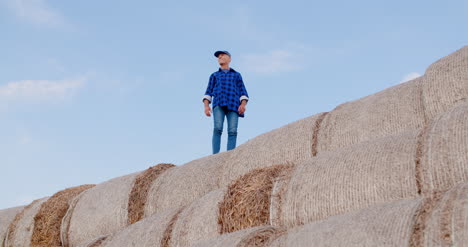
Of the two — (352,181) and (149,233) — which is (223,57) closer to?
(149,233)

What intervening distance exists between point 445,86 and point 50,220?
4056 mm

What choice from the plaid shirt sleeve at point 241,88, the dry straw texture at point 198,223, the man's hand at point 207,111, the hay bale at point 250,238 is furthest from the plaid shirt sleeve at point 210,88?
the hay bale at point 250,238

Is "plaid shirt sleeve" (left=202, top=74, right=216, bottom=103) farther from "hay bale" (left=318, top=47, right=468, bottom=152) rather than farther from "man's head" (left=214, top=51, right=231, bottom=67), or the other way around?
"hay bale" (left=318, top=47, right=468, bottom=152)

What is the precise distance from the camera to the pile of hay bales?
10.0ft

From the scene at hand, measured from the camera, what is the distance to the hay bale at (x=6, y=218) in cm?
657

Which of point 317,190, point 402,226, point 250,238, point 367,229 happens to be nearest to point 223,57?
point 317,190

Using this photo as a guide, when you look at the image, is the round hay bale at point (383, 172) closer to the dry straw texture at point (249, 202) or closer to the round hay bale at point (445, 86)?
the dry straw texture at point (249, 202)

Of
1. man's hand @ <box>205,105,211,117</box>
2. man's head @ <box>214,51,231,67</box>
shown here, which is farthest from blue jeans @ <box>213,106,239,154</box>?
man's head @ <box>214,51,231,67</box>

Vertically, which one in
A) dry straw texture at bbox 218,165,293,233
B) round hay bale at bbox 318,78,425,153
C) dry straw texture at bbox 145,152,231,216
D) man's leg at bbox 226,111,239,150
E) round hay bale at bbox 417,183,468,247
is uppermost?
man's leg at bbox 226,111,239,150

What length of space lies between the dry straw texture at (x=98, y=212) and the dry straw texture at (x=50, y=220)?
0.18 metres

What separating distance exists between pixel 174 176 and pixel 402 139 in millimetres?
2471

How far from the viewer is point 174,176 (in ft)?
18.8

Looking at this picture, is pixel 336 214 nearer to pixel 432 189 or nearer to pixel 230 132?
pixel 432 189

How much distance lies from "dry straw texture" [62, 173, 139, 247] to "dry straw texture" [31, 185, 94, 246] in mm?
177
